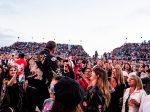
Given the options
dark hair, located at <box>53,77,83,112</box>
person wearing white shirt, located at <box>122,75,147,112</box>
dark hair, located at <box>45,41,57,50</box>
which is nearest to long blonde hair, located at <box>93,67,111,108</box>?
person wearing white shirt, located at <box>122,75,147,112</box>

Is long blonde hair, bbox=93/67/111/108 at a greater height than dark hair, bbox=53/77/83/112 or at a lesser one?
lesser

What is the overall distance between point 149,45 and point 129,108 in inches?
2105

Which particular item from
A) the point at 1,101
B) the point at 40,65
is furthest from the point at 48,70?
the point at 1,101

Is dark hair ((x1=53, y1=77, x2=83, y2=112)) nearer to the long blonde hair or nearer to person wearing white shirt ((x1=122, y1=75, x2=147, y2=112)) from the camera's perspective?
the long blonde hair

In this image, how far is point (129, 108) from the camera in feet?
23.4

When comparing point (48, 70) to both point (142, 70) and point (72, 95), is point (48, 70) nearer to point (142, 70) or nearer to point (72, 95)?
point (72, 95)

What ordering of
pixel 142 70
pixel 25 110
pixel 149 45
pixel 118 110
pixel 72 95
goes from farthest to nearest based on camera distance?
pixel 149 45 → pixel 142 70 → pixel 118 110 → pixel 25 110 → pixel 72 95

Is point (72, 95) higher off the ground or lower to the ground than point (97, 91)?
higher

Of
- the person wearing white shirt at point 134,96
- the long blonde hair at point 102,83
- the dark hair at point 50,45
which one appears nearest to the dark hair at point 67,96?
the long blonde hair at point 102,83

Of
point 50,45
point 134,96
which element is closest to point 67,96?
point 134,96

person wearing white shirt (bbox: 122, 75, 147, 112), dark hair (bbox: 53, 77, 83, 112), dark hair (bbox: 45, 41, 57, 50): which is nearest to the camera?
dark hair (bbox: 53, 77, 83, 112)

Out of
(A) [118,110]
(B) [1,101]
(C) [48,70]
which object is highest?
(C) [48,70]

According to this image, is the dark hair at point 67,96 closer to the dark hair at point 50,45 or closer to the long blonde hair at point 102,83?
the long blonde hair at point 102,83

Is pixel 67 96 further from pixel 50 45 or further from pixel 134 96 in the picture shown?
pixel 50 45
